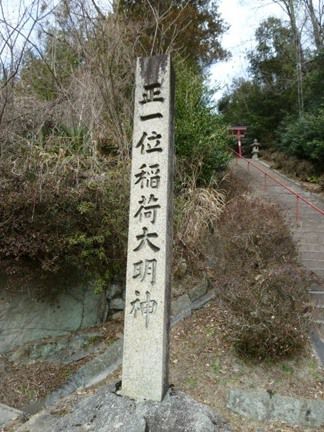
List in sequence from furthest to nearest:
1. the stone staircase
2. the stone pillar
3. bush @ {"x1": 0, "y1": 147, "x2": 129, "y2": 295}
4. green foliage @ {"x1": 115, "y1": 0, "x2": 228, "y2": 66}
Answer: green foliage @ {"x1": 115, "y1": 0, "x2": 228, "y2": 66} → the stone staircase → bush @ {"x1": 0, "y1": 147, "x2": 129, "y2": 295} → the stone pillar

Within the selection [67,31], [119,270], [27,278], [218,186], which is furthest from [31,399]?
[67,31]

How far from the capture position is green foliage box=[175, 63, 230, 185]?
27.1ft

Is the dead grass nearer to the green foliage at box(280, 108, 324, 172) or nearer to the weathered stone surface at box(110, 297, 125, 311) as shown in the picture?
the weathered stone surface at box(110, 297, 125, 311)

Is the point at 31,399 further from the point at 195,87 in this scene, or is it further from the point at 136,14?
the point at 136,14

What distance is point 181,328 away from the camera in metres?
5.33

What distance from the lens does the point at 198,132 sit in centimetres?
848

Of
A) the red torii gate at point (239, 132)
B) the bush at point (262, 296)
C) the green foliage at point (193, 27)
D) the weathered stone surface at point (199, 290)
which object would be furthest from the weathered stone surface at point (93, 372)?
the red torii gate at point (239, 132)

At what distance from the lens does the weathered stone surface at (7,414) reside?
4059 mm

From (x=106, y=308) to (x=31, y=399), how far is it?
156 cm

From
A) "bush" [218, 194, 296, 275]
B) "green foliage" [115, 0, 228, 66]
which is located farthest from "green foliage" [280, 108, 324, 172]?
"bush" [218, 194, 296, 275]

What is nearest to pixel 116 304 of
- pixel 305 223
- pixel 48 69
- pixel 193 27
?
Answer: pixel 305 223

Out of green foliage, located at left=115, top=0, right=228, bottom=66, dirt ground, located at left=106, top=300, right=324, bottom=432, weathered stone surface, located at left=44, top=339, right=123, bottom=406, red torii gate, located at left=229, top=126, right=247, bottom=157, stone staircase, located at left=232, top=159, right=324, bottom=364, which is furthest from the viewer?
red torii gate, located at left=229, top=126, right=247, bottom=157

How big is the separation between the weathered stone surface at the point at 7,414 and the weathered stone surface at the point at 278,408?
2.22m

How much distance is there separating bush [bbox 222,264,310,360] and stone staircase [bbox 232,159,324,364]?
0.56m
